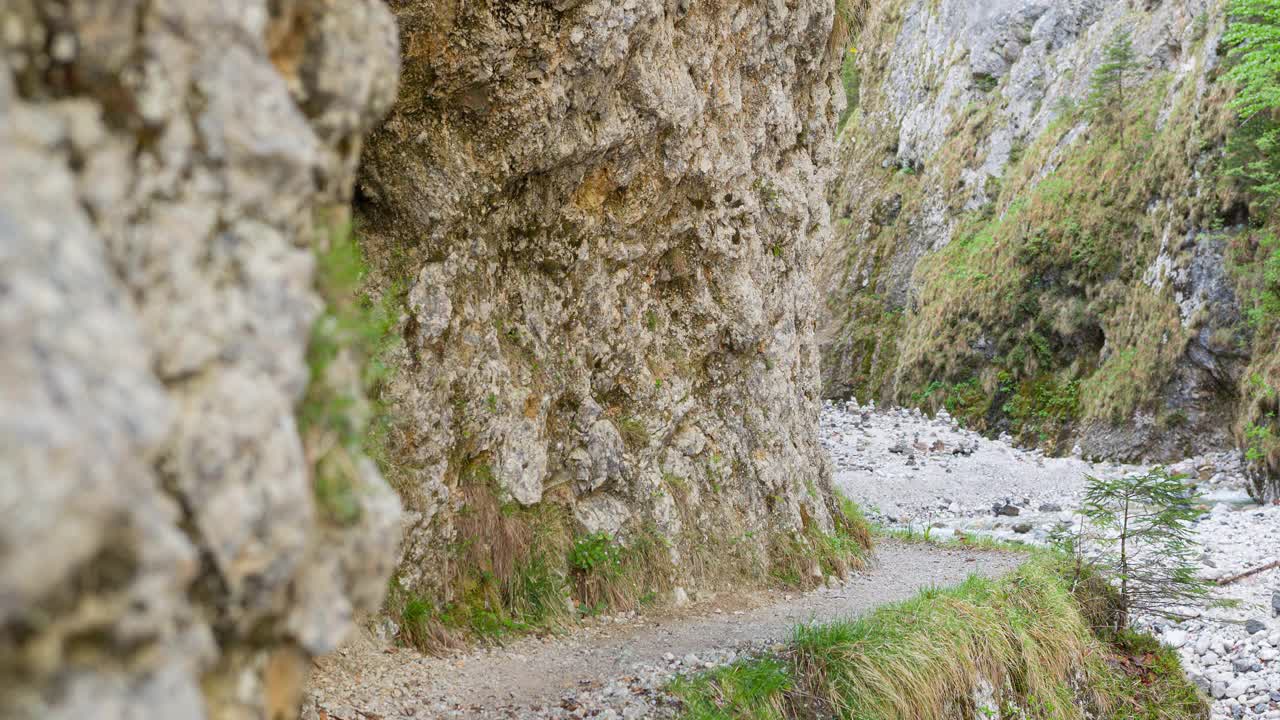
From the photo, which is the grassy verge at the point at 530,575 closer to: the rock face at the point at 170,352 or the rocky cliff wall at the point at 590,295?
the rocky cliff wall at the point at 590,295

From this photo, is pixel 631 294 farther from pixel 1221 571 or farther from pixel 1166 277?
pixel 1166 277

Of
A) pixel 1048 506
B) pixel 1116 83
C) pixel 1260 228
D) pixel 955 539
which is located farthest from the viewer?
pixel 1116 83

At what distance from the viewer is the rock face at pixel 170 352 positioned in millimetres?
1335

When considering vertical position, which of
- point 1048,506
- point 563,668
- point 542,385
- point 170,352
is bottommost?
point 563,668

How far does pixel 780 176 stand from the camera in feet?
33.8

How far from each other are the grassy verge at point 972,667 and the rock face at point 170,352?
172 inches

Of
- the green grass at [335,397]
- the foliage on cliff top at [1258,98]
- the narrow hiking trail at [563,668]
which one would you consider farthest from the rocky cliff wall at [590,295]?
the foliage on cliff top at [1258,98]

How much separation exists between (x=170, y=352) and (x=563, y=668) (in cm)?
498

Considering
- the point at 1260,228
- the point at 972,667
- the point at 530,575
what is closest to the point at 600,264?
the point at 530,575

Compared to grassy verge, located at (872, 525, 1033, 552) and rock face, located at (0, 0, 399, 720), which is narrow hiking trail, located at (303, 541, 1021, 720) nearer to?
rock face, located at (0, 0, 399, 720)

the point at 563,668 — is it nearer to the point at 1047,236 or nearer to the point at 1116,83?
the point at 1047,236

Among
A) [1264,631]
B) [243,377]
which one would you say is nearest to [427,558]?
[243,377]

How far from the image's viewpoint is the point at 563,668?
6164 mm

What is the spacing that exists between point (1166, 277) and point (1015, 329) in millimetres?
5111
